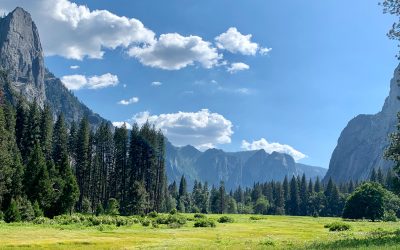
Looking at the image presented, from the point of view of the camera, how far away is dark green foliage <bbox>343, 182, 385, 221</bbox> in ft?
365

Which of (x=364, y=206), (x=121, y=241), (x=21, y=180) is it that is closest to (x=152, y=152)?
(x=21, y=180)

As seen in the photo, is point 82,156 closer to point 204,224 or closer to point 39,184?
point 39,184

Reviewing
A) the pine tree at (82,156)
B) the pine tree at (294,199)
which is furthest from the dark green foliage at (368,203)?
the pine tree at (294,199)

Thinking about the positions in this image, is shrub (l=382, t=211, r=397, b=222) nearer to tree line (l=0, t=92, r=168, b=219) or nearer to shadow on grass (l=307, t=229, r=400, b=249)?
tree line (l=0, t=92, r=168, b=219)

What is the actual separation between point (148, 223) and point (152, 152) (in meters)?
54.5

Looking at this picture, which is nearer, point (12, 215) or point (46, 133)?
point (12, 215)

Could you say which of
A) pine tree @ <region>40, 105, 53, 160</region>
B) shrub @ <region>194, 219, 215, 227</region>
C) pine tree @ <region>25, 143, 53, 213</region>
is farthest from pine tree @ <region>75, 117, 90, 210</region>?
shrub @ <region>194, 219, 215, 227</region>

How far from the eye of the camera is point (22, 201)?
71.8m

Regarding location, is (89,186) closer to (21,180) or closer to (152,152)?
(152,152)

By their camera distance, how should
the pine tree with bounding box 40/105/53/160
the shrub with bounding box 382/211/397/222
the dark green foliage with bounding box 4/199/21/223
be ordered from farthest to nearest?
the shrub with bounding box 382/211/397/222, the pine tree with bounding box 40/105/53/160, the dark green foliage with bounding box 4/199/21/223

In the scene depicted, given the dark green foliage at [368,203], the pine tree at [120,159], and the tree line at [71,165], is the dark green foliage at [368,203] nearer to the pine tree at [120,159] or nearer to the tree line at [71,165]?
the tree line at [71,165]

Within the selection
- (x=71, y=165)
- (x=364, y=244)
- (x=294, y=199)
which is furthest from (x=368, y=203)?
(x=364, y=244)

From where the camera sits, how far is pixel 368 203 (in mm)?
112750

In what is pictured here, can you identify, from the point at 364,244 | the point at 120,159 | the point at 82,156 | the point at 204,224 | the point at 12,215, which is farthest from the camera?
the point at 120,159
